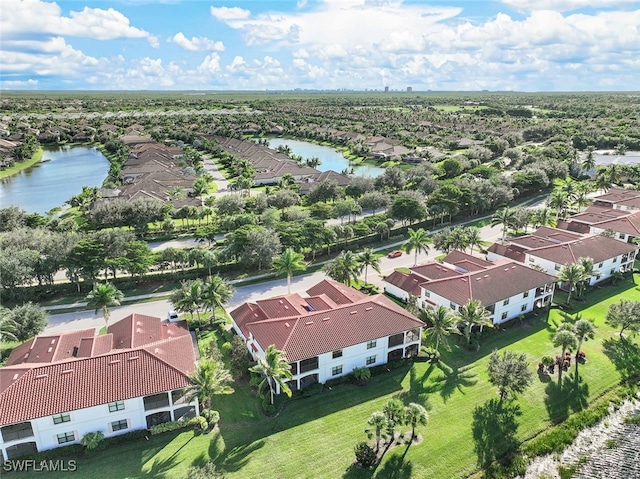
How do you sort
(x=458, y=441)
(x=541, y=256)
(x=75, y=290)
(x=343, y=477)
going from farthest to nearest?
1. (x=541, y=256)
2. (x=75, y=290)
3. (x=458, y=441)
4. (x=343, y=477)

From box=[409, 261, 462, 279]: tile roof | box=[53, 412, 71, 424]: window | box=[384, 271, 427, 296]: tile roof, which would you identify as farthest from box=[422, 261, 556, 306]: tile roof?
box=[53, 412, 71, 424]: window

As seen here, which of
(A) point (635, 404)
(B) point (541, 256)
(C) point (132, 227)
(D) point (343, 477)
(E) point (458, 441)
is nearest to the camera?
(D) point (343, 477)

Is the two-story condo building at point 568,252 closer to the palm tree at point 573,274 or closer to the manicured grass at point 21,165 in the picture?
the palm tree at point 573,274

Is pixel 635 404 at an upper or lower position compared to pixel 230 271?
lower

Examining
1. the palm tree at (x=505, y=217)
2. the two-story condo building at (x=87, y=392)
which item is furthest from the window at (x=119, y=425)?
the palm tree at (x=505, y=217)

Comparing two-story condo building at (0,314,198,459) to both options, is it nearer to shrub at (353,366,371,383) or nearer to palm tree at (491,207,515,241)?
shrub at (353,366,371,383)

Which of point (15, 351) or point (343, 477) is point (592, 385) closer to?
point (343, 477)

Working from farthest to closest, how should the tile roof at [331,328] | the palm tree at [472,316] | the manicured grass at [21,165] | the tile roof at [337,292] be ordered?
the manicured grass at [21,165]
the tile roof at [337,292]
the palm tree at [472,316]
the tile roof at [331,328]

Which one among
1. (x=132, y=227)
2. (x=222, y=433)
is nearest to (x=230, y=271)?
(x=132, y=227)
